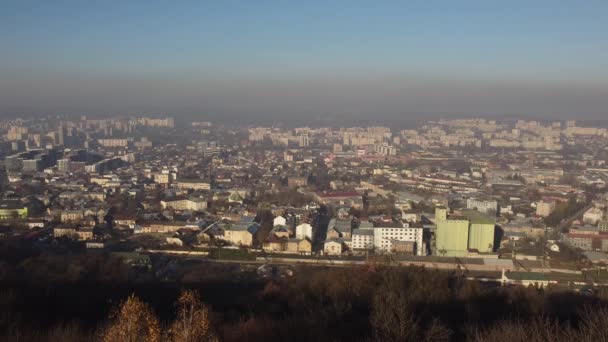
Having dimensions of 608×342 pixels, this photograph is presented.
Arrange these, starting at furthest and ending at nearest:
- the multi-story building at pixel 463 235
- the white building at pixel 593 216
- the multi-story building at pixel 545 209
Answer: the multi-story building at pixel 545 209 → the white building at pixel 593 216 → the multi-story building at pixel 463 235

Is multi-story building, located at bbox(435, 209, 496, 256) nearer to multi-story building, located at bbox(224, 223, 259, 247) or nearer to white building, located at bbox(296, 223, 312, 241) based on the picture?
white building, located at bbox(296, 223, 312, 241)

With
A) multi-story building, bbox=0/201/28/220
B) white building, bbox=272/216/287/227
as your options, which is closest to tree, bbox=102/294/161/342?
white building, bbox=272/216/287/227

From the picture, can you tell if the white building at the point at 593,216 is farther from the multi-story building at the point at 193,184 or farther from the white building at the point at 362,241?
the multi-story building at the point at 193,184

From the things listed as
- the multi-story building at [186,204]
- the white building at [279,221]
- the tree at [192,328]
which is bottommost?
the multi-story building at [186,204]

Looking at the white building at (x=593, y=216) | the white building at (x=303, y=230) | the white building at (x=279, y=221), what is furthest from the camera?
the white building at (x=593, y=216)

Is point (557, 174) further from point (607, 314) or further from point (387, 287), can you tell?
point (607, 314)

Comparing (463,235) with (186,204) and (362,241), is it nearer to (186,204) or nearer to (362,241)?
(362,241)

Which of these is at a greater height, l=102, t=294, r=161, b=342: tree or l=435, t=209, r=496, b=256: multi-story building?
l=102, t=294, r=161, b=342: tree

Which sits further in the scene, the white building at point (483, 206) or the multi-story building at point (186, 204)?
the multi-story building at point (186, 204)

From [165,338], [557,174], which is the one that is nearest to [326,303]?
[165,338]

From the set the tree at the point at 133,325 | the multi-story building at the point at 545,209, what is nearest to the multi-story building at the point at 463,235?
the multi-story building at the point at 545,209

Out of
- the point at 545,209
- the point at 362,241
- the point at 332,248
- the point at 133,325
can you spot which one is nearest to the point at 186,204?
the point at 332,248

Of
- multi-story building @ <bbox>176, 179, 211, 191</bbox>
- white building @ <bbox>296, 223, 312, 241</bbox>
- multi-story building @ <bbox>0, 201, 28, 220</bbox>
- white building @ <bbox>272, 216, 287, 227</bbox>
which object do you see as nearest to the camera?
white building @ <bbox>296, 223, 312, 241</bbox>
